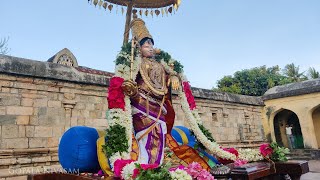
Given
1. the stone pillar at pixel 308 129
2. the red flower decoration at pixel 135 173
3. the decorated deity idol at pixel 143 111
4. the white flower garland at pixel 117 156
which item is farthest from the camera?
the stone pillar at pixel 308 129

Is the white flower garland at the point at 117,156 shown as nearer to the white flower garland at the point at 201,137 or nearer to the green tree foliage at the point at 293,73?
the white flower garland at the point at 201,137

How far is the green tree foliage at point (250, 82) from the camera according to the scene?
92.9ft

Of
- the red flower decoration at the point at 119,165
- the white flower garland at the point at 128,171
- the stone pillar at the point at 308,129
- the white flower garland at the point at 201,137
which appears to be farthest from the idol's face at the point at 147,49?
the stone pillar at the point at 308,129

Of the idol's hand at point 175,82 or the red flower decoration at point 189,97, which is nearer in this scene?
the idol's hand at point 175,82

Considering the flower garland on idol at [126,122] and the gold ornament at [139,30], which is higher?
the gold ornament at [139,30]

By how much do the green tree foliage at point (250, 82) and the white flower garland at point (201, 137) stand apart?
2442 centimetres

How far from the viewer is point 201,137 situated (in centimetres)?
376

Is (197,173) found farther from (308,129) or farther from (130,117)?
(308,129)

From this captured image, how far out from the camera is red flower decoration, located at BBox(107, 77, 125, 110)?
3.30 meters

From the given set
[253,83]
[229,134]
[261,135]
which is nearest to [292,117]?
[261,135]

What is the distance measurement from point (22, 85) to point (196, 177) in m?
4.61

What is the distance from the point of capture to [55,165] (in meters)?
5.45

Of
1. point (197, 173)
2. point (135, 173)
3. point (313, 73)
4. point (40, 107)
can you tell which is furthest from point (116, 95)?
point (313, 73)

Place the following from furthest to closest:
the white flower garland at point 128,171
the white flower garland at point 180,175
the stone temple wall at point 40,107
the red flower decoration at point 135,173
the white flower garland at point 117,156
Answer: the stone temple wall at point 40,107
the white flower garland at point 117,156
the white flower garland at point 128,171
the red flower decoration at point 135,173
the white flower garland at point 180,175
